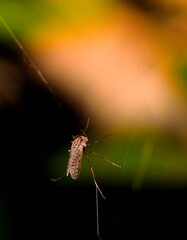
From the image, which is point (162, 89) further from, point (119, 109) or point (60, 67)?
point (60, 67)

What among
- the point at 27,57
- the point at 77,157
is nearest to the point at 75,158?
the point at 77,157

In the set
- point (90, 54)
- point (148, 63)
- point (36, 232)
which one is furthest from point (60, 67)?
point (36, 232)

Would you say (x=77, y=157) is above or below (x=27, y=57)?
below

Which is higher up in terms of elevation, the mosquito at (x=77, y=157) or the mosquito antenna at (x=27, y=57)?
the mosquito antenna at (x=27, y=57)

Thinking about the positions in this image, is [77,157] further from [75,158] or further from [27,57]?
[27,57]

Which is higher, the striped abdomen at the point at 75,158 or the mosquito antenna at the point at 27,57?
the mosquito antenna at the point at 27,57
